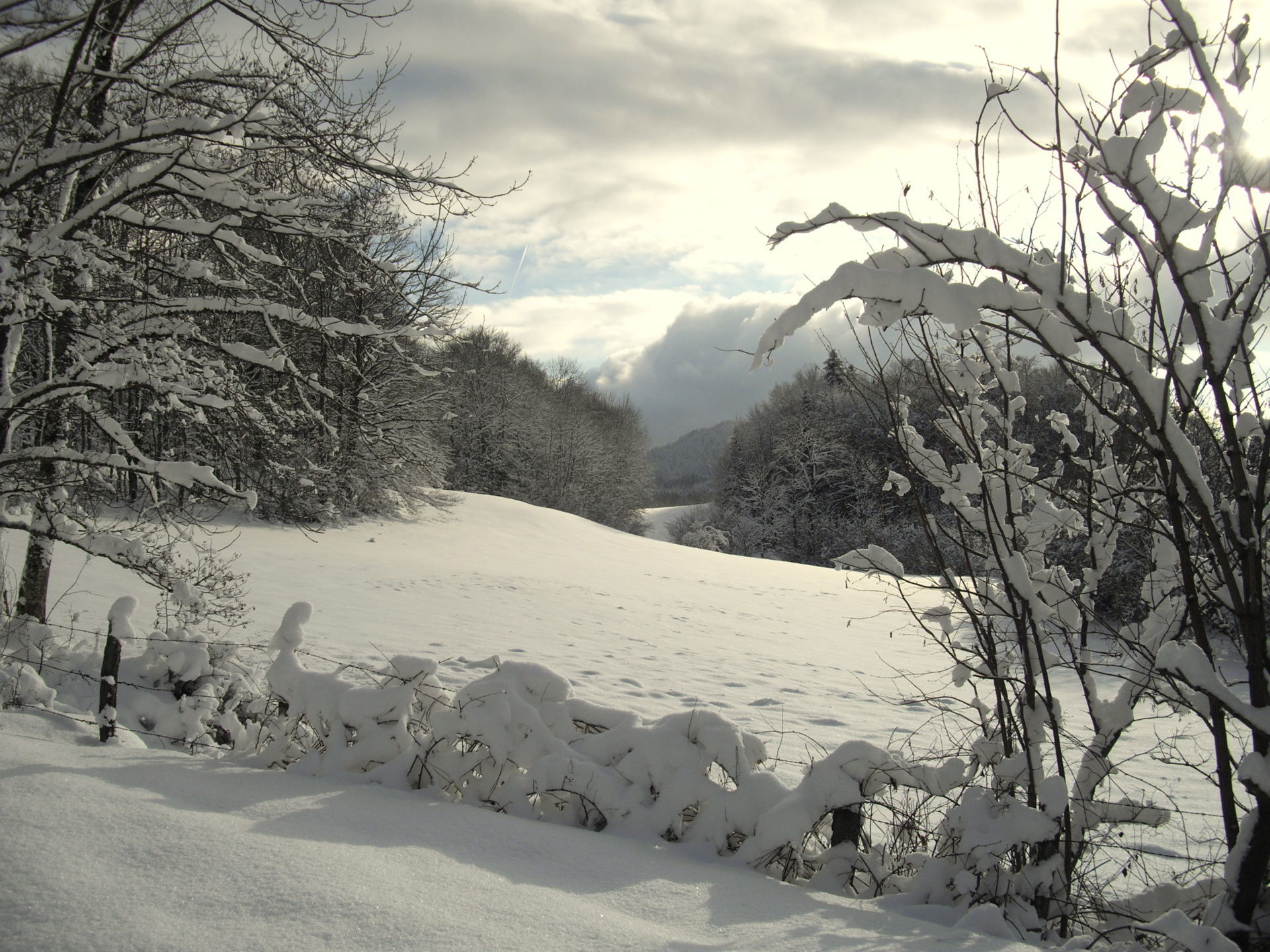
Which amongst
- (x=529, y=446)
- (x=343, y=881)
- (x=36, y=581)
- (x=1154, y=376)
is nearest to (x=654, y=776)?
(x=343, y=881)

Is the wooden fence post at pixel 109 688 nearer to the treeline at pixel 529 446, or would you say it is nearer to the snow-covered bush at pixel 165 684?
the snow-covered bush at pixel 165 684

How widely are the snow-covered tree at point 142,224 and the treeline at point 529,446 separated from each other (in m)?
23.7

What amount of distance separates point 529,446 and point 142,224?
101 feet

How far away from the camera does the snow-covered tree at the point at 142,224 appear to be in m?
Answer: 4.03

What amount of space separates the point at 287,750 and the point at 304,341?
470 inches

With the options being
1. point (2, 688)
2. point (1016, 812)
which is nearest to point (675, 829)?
point (1016, 812)

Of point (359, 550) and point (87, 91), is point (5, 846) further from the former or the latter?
point (359, 550)

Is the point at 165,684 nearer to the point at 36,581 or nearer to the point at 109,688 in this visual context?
the point at 109,688

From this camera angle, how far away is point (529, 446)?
1380 inches

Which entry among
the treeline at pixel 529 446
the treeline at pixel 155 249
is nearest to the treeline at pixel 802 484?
the treeline at pixel 529 446

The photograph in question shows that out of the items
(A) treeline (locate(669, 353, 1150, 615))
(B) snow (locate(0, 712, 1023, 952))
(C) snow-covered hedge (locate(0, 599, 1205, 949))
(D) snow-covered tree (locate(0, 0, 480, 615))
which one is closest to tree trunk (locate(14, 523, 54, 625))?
(D) snow-covered tree (locate(0, 0, 480, 615))

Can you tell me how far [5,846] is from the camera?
6.98 feet

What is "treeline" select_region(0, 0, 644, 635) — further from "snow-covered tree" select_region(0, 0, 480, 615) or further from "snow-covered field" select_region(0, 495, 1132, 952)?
"snow-covered field" select_region(0, 495, 1132, 952)

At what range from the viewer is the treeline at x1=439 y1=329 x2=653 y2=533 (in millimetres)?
33000
